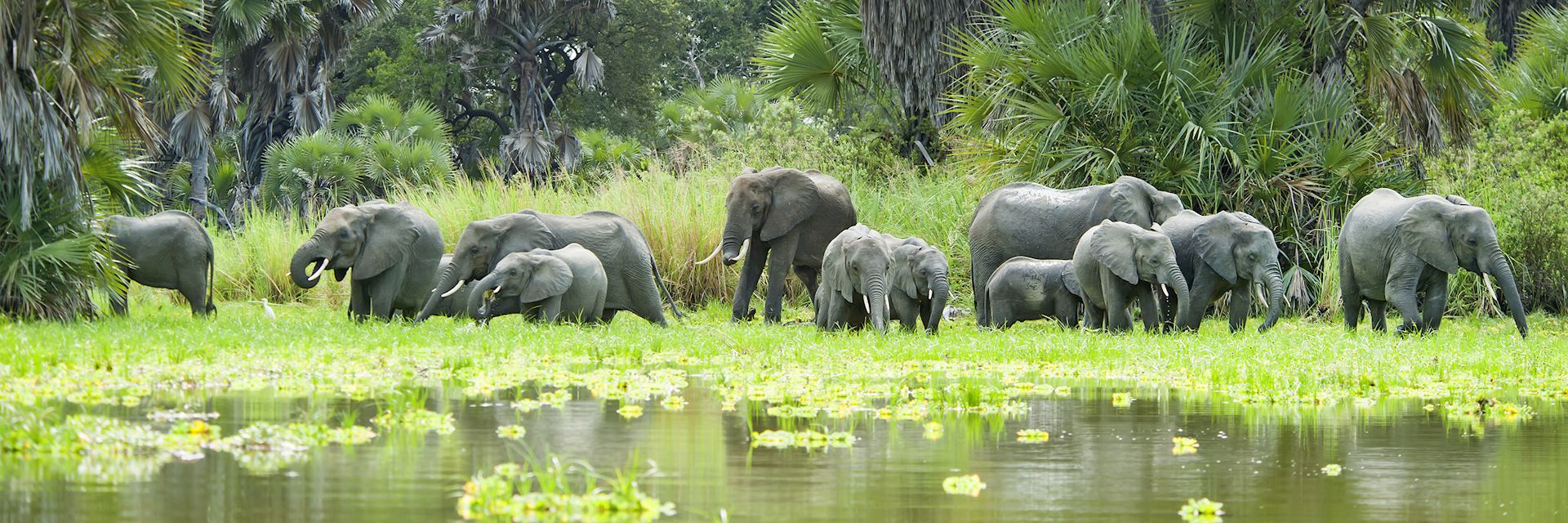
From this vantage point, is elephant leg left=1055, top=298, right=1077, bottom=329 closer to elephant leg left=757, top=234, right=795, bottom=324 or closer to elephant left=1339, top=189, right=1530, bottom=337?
elephant left=1339, top=189, right=1530, bottom=337

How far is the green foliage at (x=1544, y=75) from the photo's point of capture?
76.1ft

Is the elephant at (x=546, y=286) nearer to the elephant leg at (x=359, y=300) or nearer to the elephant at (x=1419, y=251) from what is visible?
the elephant leg at (x=359, y=300)

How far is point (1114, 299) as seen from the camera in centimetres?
1327

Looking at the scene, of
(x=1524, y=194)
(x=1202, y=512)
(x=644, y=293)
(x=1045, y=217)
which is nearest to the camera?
(x=1202, y=512)

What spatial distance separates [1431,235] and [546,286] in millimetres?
6886

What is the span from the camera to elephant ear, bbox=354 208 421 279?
1451 cm

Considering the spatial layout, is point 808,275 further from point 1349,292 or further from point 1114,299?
point 1349,292

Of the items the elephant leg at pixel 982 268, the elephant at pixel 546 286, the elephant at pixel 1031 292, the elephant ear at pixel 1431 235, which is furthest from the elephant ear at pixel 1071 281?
the elephant at pixel 546 286

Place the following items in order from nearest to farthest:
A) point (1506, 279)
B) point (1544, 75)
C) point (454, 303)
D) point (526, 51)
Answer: point (1506, 279), point (454, 303), point (1544, 75), point (526, 51)

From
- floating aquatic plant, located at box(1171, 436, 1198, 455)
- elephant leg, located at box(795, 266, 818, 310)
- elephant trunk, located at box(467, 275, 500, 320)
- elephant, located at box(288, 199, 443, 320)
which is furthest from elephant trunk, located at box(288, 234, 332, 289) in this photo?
floating aquatic plant, located at box(1171, 436, 1198, 455)

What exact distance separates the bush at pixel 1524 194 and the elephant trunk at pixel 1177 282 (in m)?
6.26

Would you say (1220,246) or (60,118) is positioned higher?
(60,118)

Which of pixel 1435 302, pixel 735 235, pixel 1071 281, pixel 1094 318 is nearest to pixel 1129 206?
pixel 1071 281

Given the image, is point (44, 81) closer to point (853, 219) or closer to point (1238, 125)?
point (853, 219)
